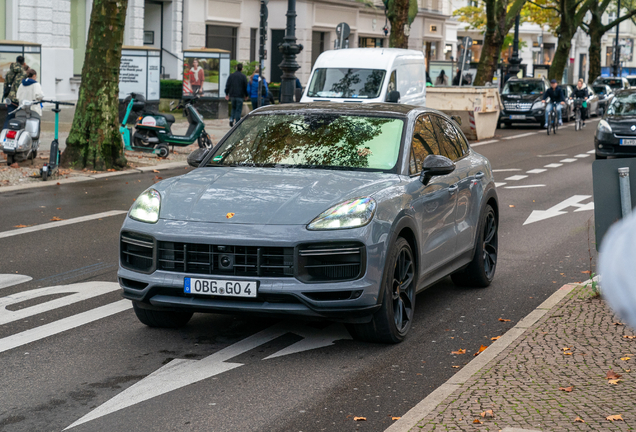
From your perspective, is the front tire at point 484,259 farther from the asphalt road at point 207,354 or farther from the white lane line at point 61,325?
the white lane line at point 61,325

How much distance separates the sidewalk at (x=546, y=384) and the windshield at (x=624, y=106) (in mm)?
14403

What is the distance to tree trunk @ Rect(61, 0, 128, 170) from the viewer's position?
17.0 meters

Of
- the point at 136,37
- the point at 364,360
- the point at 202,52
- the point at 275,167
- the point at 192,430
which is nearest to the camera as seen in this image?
the point at 192,430

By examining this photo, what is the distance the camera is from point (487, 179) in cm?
841

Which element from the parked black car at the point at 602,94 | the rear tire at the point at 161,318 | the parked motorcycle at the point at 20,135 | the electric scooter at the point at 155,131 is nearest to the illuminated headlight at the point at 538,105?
the parked black car at the point at 602,94

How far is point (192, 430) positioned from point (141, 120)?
15.6m

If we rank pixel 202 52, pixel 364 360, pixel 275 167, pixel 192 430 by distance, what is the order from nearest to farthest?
pixel 192 430 → pixel 364 360 → pixel 275 167 → pixel 202 52

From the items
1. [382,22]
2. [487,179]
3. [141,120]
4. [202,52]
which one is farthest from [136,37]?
[487,179]

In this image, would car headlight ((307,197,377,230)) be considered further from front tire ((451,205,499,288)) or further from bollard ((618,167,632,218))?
front tire ((451,205,499,288))

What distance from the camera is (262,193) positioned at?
622 centimetres

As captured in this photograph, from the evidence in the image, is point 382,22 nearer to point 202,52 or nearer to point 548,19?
point 548,19

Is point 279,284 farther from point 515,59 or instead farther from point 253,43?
point 515,59

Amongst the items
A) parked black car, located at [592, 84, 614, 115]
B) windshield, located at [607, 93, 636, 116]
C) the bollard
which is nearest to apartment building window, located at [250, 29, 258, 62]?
parked black car, located at [592, 84, 614, 115]

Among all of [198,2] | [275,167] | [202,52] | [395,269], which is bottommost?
[395,269]
